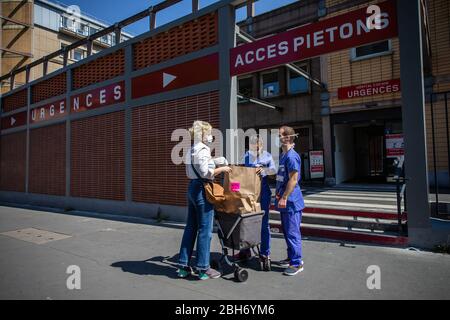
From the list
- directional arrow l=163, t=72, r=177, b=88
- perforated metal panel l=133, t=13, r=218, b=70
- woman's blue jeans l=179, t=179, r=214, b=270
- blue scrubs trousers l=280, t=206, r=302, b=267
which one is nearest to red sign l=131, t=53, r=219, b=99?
directional arrow l=163, t=72, r=177, b=88

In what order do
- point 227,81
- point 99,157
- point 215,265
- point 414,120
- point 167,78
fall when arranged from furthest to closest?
point 99,157 → point 167,78 → point 227,81 → point 414,120 → point 215,265

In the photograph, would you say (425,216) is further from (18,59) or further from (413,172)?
(18,59)

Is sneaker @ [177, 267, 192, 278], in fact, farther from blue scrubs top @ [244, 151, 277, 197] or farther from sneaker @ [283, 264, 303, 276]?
blue scrubs top @ [244, 151, 277, 197]

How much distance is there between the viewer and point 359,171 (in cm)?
1527

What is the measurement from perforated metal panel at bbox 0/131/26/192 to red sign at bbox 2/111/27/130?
44 cm

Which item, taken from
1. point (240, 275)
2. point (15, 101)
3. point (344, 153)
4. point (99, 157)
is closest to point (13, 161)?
point (15, 101)

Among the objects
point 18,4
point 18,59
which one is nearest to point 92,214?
point 18,59

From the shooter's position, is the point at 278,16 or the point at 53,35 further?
the point at 53,35

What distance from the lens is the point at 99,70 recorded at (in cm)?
1019

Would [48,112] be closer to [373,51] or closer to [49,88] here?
[49,88]

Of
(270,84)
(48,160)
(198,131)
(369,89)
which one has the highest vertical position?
(270,84)

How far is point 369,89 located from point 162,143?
29.6ft

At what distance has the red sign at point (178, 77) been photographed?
7316mm

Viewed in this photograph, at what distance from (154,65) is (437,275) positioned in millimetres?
7788
